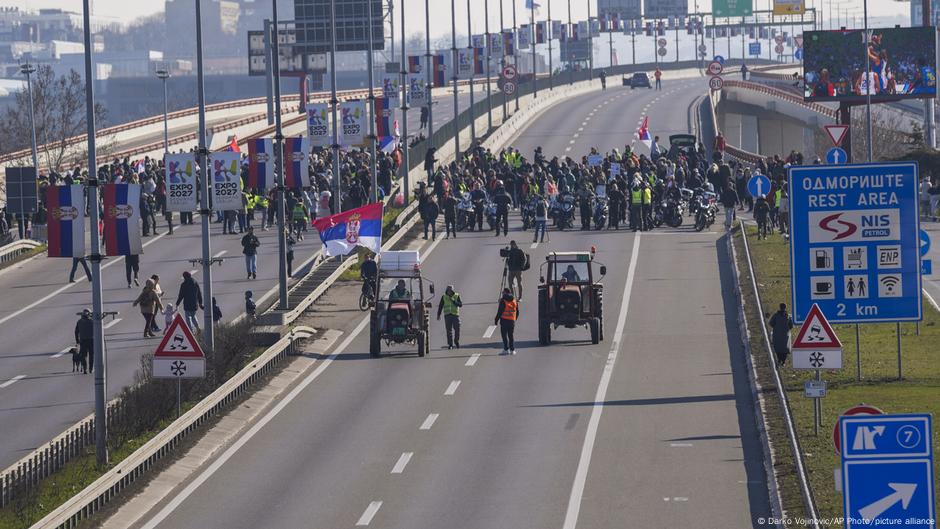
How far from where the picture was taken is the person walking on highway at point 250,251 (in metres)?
45.4

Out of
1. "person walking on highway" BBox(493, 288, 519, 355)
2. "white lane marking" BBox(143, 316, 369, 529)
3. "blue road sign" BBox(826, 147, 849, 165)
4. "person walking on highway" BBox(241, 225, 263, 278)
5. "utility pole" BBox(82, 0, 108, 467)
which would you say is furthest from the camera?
"blue road sign" BBox(826, 147, 849, 165)

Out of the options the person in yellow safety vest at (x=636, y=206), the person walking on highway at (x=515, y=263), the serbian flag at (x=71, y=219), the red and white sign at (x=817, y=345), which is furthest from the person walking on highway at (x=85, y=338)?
the person in yellow safety vest at (x=636, y=206)

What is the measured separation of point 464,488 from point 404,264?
12016 millimetres

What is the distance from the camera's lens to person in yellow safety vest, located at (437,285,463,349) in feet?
119

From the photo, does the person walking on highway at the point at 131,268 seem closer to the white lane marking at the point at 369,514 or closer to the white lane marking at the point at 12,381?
the white lane marking at the point at 12,381

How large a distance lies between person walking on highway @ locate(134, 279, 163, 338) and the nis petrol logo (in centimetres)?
1680

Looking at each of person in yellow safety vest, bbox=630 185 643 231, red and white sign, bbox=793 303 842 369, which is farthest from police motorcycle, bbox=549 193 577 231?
red and white sign, bbox=793 303 842 369

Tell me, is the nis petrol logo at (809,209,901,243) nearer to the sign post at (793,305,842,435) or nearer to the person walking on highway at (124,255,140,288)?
the sign post at (793,305,842,435)

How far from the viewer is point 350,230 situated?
38.4 m

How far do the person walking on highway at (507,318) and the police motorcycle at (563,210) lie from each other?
19363mm

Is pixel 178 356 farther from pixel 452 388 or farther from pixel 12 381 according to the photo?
pixel 12 381

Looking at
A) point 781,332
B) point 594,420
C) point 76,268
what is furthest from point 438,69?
point 594,420

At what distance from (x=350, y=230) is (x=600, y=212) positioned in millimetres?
18067

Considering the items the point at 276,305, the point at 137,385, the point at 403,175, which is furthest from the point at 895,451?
the point at 403,175
